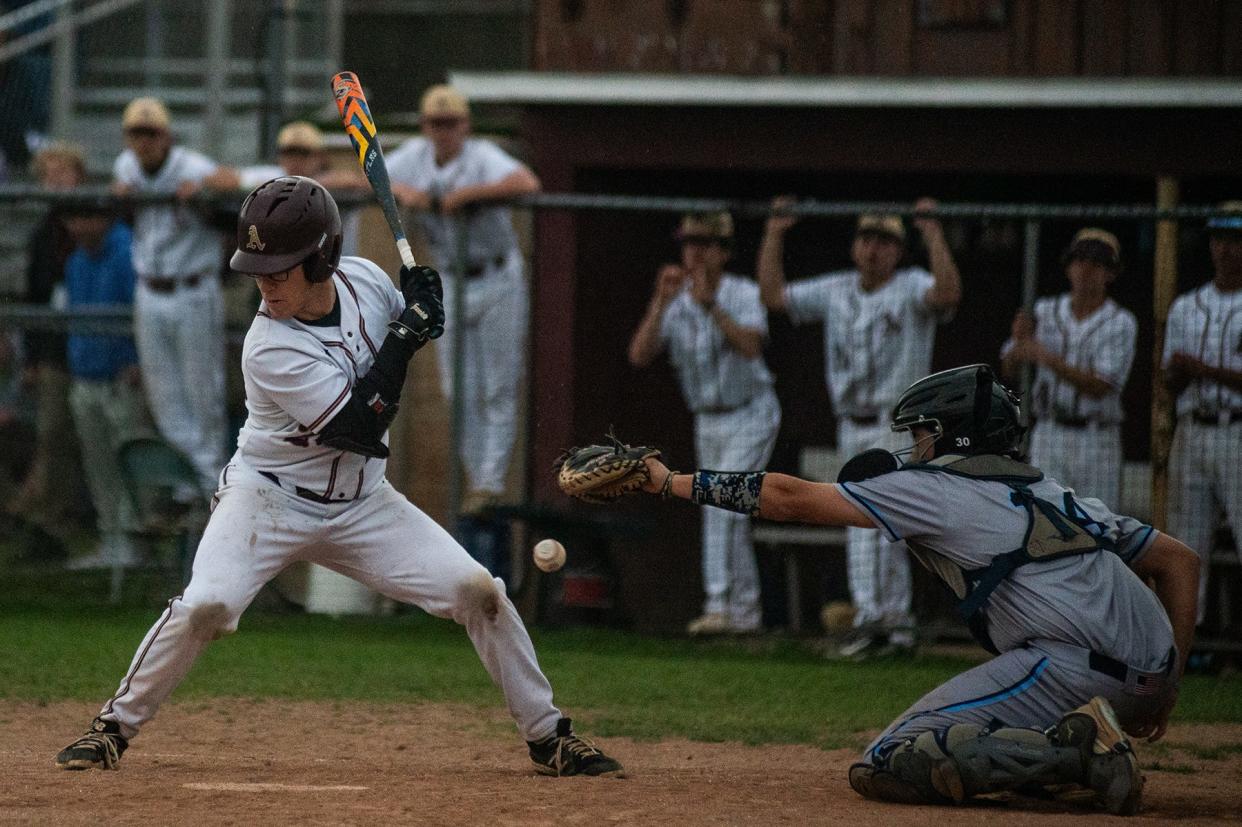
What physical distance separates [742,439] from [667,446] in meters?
1.76

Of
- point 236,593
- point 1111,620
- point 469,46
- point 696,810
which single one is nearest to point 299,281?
point 236,593

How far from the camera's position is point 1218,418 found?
8.39 m

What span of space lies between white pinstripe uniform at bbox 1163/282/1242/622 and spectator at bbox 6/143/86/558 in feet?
19.5

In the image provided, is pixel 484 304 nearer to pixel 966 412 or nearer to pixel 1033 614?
pixel 966 412

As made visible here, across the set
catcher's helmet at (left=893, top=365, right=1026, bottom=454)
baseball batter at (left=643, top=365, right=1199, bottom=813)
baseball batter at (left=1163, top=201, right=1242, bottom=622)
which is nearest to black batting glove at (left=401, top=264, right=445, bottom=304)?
baseball batter at (left=643, top=365, right=1199, bottom=813)

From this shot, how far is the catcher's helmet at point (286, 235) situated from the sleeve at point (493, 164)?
3.92 meters

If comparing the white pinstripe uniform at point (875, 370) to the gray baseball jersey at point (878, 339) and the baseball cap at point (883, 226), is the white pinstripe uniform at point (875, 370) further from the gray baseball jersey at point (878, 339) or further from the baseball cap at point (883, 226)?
the baseball cap at point (883, 226)

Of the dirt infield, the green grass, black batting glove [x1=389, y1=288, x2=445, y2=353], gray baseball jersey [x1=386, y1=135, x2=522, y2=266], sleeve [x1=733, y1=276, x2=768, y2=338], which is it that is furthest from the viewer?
gray baseball jersey [x1=386, y1=135, x2=522, y2=266]

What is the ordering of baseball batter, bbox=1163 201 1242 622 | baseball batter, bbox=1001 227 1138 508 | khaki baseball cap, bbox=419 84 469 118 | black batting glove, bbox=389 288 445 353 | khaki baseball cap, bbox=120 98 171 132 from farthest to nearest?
khaki baseball cap, bbox=120 98 171 132
khaki baseball cap, bbox=419 84 469 118
baseball batter, bbox=1001 227 1138 508
baseball batter, bbox=1163 201 1242 622
black batting glove, bbox=389 288 445 353

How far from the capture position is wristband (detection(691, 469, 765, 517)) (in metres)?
5.23

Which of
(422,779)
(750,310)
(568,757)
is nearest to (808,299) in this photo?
(750,310)

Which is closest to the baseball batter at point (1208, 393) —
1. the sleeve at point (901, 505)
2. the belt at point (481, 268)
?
the belt at point (481, 268)

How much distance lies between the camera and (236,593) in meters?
5.54

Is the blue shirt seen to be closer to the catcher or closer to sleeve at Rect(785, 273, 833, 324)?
sleeve at Rect(785, 273, 833, 324)
